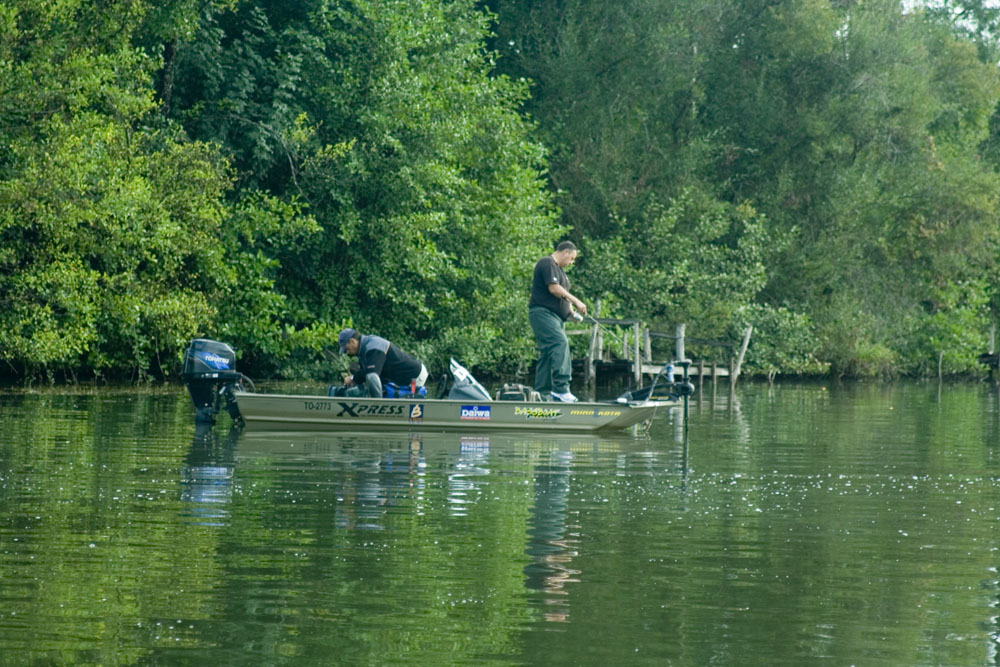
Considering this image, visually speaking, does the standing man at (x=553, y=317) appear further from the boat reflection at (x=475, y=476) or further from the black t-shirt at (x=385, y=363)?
the black t-shirt at (x=385, y=363)

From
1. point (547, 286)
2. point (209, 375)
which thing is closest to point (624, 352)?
point (547, 286)

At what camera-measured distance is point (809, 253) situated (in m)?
49.8

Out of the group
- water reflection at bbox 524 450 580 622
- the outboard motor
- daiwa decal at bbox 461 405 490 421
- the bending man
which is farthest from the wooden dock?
water reflection at bbox 524 450 580 622

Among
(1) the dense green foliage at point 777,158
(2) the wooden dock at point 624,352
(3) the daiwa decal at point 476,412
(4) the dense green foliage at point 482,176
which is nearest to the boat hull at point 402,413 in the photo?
(3) the daiwa decal at point 476,412

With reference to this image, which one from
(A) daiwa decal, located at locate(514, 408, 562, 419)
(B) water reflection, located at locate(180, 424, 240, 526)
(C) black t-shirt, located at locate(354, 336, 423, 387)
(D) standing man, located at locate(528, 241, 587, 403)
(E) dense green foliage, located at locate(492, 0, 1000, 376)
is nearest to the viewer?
(B) water reflection, located at locate(180, 424, 240, 526)

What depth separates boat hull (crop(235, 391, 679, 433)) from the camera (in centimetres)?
1803

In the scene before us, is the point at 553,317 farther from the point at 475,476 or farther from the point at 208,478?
the point at 208,478

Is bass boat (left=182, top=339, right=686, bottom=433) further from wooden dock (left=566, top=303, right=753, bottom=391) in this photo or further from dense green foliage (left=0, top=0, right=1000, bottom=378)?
wooden dock (left=566, top=303, right=753, bottom=391)

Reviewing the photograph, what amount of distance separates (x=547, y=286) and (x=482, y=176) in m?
20.5

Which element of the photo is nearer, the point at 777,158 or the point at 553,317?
the point at 553,317

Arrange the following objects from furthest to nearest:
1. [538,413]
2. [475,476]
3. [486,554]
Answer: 1. [538,413]
2. [475,476]
3. [486,554]

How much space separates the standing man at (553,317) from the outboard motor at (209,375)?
3760 mm

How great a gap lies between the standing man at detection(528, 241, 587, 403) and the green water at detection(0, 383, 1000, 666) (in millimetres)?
2084

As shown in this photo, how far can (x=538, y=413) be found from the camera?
18.4 metres
